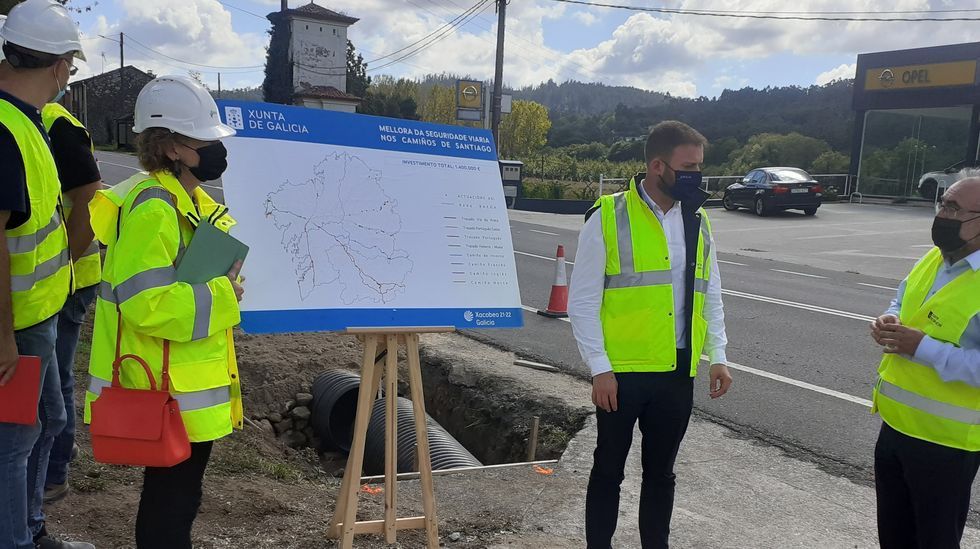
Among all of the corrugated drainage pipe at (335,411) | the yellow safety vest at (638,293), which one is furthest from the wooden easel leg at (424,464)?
the corrugated drainage pipe at (335,411)

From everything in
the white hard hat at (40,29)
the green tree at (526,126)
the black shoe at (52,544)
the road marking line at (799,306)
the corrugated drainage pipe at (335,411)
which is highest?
the green tree at (526,126)

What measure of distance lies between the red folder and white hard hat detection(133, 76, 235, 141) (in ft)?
2.74

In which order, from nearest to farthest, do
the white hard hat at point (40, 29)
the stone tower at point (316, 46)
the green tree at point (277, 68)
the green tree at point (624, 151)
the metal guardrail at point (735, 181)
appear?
the white hard hat at point (40, 29)
the metal guardrail at point (735, 181)
the stone tower at point (316, 46)
the green tree at point (277, 68)
the green tree at point (624, 151)

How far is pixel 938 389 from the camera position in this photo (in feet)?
9.13

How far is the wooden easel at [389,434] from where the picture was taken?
3.31 metres

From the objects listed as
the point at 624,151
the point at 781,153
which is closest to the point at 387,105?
the point at 624,151

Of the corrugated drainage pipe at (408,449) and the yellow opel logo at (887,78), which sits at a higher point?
the yellow opel logo at (887,78)

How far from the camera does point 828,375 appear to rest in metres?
7.29

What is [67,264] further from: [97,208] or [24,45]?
[24,45]

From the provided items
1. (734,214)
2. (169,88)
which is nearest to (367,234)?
(169,88)

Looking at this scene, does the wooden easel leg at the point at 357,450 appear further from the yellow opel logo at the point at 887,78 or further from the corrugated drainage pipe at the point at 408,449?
the yellow opel logo at the point at 887,78

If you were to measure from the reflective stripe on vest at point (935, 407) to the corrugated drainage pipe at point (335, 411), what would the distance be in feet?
12.5

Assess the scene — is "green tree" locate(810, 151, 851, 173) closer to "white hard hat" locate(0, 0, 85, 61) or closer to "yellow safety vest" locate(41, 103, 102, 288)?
"yellow safety vest" locate(41, 103, 102, 288)

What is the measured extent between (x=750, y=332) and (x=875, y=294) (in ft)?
14.3
